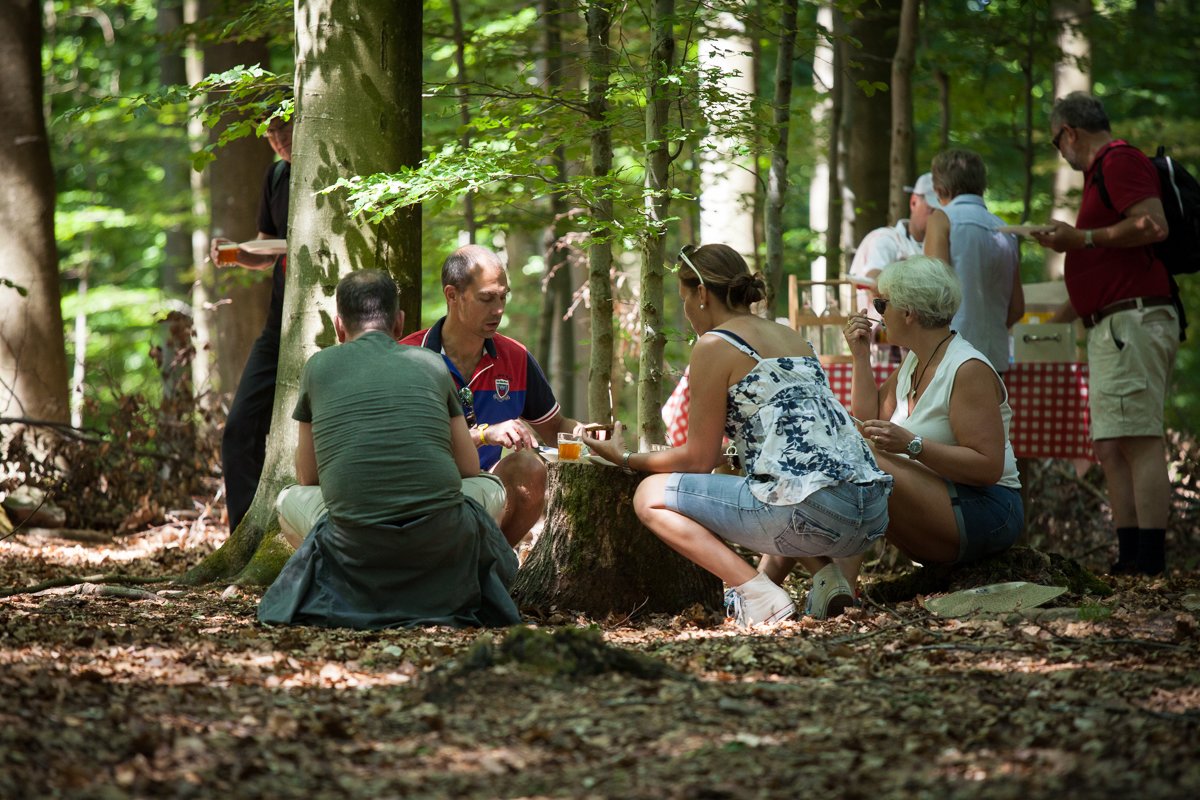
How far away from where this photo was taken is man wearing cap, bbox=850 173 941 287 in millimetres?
6703

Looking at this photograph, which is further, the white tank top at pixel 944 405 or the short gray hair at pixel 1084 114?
the short gray hair at pixel 1084 114

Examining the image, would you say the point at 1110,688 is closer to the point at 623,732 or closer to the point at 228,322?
the point at 623,732

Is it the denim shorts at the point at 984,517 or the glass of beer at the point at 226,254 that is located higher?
the glass of beer at the point at 226,254

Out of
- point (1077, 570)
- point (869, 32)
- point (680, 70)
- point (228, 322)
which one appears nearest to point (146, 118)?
point (228, 322)

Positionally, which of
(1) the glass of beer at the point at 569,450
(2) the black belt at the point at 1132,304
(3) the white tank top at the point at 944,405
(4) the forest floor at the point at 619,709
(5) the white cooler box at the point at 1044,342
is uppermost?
(2) the black belt at the point at 1132,304

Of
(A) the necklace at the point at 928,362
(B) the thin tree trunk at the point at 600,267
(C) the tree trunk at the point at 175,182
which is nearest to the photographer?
(A) the necklace at the point at 928,362

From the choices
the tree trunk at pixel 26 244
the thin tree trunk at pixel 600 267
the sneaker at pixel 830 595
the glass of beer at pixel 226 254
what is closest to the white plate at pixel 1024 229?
the thin tree trunk at pixel 600 267

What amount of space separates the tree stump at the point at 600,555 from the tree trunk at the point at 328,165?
1237 millimetres

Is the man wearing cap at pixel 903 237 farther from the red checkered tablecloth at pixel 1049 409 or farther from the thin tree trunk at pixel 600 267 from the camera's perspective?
the thin tree trunk at pixel 600 267

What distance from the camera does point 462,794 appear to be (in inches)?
101

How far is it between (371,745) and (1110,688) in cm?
196

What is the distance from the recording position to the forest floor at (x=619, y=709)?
2607 mm

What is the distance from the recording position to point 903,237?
678cm

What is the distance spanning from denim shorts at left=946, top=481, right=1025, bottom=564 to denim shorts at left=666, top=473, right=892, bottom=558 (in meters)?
0.38
